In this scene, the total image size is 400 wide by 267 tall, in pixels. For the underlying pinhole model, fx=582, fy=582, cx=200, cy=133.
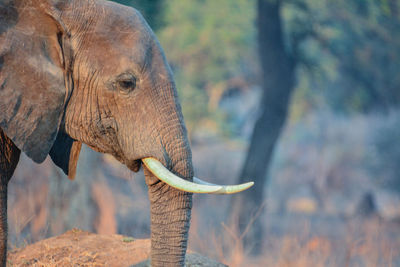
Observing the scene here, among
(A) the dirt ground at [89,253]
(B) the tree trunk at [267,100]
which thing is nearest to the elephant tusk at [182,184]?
(A) the dirt ground at [89,253]

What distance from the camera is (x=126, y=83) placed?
3.68 m

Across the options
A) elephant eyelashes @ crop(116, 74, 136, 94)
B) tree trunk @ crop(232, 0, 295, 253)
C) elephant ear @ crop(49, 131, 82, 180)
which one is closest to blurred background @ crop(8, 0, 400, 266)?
tree trunk @ crop(232, 0, 295, 253)

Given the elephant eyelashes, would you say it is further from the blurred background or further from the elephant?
the blurred background

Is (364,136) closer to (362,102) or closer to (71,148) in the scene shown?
(362,102)

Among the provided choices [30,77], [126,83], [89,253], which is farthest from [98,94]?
[89,253]

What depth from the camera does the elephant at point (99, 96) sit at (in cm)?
357

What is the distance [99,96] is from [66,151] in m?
0.61

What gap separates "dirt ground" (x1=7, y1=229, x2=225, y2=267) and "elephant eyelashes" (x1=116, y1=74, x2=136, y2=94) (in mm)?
1455

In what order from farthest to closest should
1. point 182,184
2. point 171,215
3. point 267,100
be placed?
point 267,100 < point 171,215 < point 182,184

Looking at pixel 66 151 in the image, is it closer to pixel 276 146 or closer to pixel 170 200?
pixel 170 200

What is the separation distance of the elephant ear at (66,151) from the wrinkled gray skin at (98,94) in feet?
0.90

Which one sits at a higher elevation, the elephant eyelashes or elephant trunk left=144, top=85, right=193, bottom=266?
the elephant eyelashes

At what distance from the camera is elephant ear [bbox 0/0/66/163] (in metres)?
3.52

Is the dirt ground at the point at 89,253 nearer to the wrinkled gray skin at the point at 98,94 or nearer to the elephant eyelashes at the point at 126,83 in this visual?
the wrinkled gray skin at the point at 98,94
